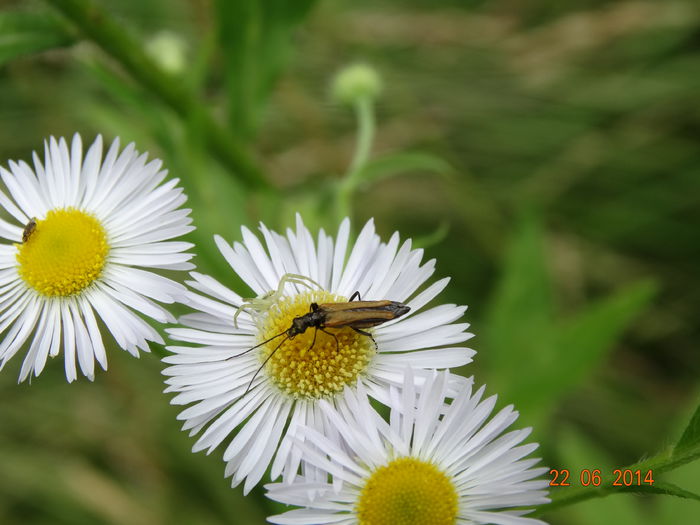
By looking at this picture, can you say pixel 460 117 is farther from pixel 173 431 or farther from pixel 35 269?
pixel 35 269

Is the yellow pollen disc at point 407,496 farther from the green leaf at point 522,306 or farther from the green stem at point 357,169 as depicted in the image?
the green leaf at point 522,306

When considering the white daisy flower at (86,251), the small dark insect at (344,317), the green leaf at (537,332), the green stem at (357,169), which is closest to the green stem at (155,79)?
the green stem at (357,169)

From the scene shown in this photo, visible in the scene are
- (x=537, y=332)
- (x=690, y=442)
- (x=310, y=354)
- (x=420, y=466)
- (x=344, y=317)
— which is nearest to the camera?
(x=690, y=442)

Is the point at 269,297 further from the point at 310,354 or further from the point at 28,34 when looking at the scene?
the point at 28,34

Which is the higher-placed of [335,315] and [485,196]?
[485,196]

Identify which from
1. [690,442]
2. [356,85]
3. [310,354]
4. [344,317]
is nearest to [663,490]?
[690,442]

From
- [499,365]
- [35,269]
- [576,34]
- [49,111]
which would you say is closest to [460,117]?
[576,34]

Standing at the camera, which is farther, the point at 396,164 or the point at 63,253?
the point at 396,164

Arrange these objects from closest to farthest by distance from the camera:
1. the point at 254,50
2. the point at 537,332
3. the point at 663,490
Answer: the point at 663,490 < the point at 254,50 < the point at 537,332
